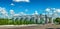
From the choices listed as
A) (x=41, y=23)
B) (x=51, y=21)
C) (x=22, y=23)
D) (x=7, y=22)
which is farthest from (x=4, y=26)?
(x=51, y=21)

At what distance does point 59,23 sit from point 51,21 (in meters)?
0.19

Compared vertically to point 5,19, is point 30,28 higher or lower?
lower

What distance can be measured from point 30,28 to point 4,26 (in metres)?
0.58

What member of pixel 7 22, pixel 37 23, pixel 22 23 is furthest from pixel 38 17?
pixel 7 22

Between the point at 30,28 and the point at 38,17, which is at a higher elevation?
the point at 38,17

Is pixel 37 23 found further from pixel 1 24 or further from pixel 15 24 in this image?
pixel 1 24

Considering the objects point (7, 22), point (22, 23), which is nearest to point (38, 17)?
point (22, 23)

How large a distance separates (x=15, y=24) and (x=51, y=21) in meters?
0.82

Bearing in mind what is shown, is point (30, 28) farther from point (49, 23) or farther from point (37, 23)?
point (49, 23)

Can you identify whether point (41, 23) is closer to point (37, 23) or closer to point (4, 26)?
point (37, 23)

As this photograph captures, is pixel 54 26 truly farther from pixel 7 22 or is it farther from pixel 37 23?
pixel 7 22

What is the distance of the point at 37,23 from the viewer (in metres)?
3.25

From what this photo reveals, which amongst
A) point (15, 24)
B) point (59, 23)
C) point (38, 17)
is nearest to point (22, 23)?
point (15, 24)

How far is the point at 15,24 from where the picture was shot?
3.26 metres
